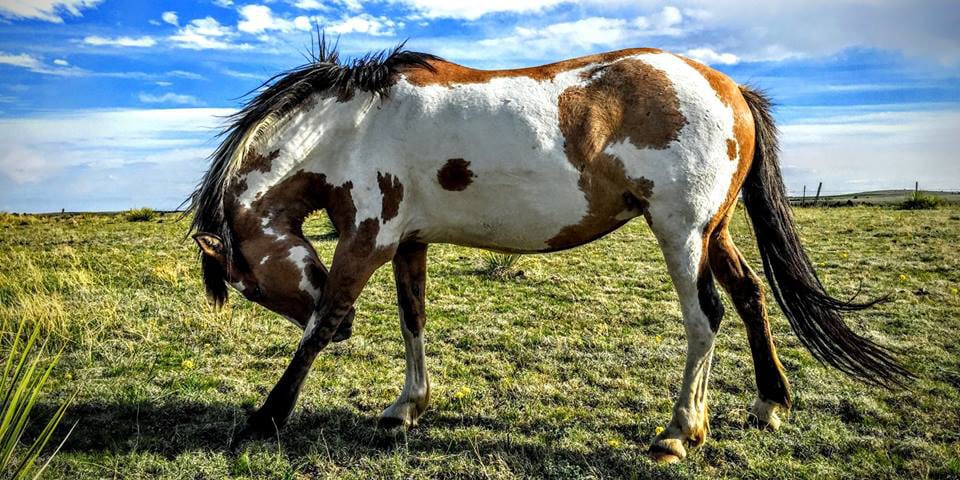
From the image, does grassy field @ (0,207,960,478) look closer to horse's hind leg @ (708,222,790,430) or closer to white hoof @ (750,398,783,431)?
white hoof @ (750,398,783,431)

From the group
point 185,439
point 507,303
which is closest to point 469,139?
point 185,439

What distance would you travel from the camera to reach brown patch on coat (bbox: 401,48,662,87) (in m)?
3.79

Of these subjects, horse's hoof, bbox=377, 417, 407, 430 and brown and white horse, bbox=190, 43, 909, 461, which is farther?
horse's hoof, bbox=377, 417, 407, 430

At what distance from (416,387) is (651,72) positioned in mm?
2729

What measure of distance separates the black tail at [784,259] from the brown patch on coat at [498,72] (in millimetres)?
1049

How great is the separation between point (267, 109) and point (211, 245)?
0.98 meters

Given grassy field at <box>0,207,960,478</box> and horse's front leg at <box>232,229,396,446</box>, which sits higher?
horse's front leg at <box>232,229,396,446</box>

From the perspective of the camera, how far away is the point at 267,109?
155 inches

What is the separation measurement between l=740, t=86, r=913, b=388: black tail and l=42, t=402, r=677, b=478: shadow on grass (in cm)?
145

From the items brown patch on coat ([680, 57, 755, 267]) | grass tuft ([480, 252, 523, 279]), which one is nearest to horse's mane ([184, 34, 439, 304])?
brown patch on coat ([680, 57, 755, 267])

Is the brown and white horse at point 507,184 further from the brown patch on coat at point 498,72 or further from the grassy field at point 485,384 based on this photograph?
the grassy field at point 485,384

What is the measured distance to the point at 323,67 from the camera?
13.4 ft

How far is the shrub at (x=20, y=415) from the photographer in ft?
8.29

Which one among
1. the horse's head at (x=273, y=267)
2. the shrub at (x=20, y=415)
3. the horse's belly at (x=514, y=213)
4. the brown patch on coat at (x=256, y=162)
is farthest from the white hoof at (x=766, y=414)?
the shrub at (x=20, y=415)
